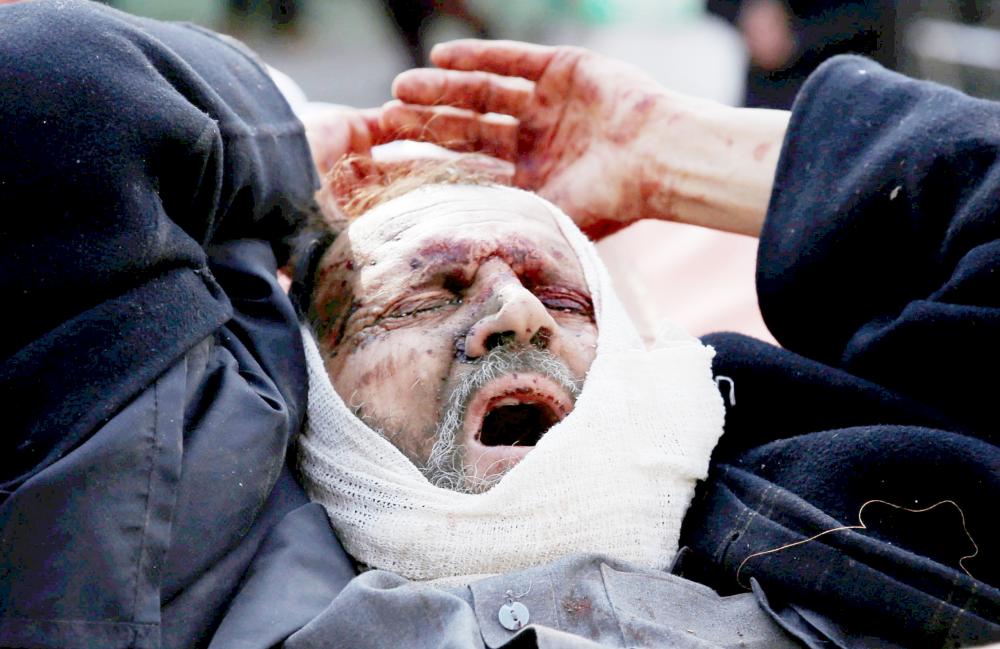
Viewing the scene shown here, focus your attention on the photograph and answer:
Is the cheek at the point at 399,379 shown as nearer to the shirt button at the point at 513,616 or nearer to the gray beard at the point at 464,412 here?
the gray beard at the point at 464,412

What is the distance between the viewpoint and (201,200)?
1.68 metres

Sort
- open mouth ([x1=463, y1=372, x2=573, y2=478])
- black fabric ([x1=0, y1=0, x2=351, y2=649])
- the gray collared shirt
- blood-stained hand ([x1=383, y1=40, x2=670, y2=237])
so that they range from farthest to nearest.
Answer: blood-stained hand ([x1=383, y1=40, x2=670, y2=237]) → open mouth ([x1=463, y1=372, x2=573, y2=478]) → the gray collared shirt → black fabric ([x1=0, y1=0, x2=351, y2=649])

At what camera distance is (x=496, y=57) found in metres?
2.61

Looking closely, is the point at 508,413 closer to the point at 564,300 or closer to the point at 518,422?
the point at 518,422

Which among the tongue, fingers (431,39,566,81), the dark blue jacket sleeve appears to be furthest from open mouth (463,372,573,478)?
fingers (431,39,566,81)

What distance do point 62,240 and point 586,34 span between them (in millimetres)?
5708

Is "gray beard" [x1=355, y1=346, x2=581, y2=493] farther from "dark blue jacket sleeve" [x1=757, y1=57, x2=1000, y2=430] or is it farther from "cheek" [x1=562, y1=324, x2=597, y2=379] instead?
"dark blue jacket sleeve" [x1=757, y1=57, x2=1000, y2=430]

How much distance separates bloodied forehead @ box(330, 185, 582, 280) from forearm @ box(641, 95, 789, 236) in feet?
1.39

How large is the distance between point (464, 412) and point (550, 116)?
112cm

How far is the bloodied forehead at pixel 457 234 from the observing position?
6.49 ft

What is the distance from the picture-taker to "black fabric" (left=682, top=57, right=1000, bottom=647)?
5.24ft

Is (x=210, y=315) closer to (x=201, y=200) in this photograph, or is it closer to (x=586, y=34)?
(x=201, y=200)

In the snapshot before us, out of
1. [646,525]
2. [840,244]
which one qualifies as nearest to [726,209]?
[840,244]

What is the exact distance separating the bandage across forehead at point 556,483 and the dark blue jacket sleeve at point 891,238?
28 centimetres
